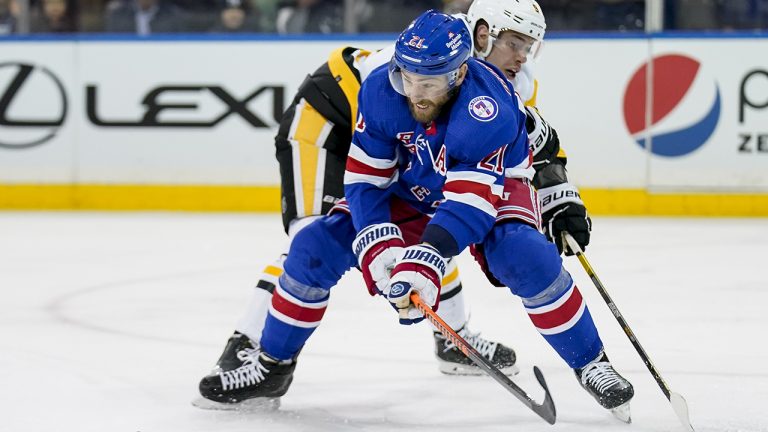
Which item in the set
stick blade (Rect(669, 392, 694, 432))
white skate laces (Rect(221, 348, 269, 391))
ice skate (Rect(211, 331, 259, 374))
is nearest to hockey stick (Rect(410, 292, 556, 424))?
stick blade (Rect(669, 392, 694, 432))

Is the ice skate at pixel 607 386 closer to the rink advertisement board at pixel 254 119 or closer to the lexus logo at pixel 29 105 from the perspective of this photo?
the rink advertisement board at pixel 254 119

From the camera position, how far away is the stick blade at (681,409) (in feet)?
8.42

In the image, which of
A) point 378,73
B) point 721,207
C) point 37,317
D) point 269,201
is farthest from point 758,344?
point 269,201

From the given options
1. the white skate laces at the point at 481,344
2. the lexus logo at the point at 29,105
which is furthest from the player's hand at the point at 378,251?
the lexus logo at the point at 29,105

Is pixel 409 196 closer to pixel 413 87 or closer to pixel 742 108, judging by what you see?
pixel 413 87

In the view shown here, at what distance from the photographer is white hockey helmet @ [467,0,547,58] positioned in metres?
2.92

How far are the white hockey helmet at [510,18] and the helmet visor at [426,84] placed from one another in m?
0.44

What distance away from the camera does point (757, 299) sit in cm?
411

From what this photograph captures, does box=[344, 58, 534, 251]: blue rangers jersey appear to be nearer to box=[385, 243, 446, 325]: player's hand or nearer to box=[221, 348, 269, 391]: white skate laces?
box=[385, 243, 446, 325]: player's hand

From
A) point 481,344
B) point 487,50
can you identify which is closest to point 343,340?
point 481,344

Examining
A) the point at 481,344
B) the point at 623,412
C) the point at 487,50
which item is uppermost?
the point at 487,50

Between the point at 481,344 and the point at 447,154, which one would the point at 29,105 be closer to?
the point at 481,344

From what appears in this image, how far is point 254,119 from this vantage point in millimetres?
6523

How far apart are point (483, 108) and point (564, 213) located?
1.44 ft
